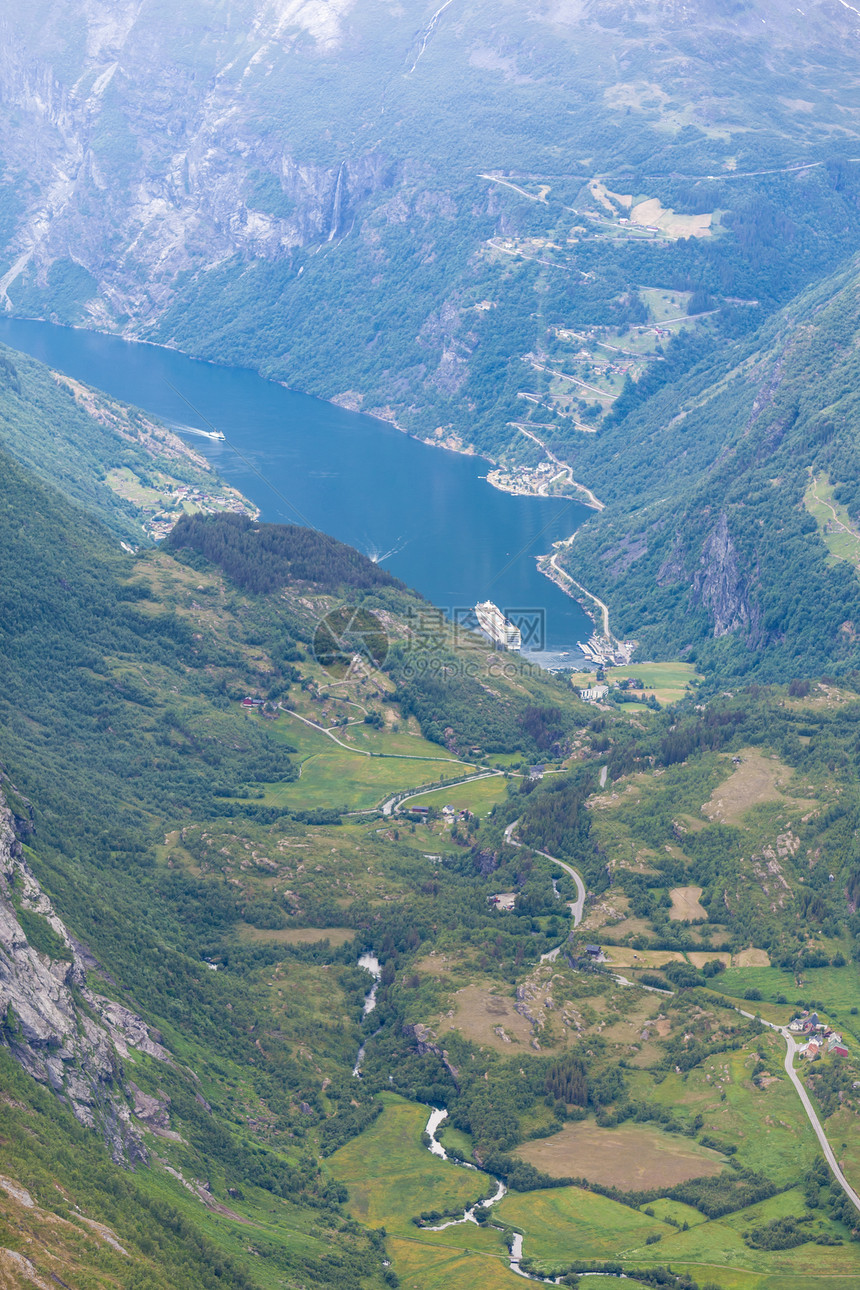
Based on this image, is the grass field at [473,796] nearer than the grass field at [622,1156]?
No

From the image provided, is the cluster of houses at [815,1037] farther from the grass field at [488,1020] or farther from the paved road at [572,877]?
the paved road at [572,877]

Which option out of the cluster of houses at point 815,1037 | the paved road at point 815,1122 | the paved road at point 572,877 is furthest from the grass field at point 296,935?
the cluster of houses at point 815,1037

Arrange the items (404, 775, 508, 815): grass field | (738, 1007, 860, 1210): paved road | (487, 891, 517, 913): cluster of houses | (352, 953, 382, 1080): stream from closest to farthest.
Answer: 1. (738, 1007, 860, 1210): paved road
2. (352, 953, 382, 1080): stream
3. (487, 891, 517, 913): cluster of houses
4. (404, 775, 508, 815): grass field

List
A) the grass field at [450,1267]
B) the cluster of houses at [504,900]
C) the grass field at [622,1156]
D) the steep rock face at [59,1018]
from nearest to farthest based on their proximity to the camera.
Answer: the steep rock face at [59,1018] < the grass field at [450,1267] < the grass field at [622,1156] < the cluster of houses at [504,900]

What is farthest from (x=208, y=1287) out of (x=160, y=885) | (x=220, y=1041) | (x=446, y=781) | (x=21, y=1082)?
(x=446, y=781)

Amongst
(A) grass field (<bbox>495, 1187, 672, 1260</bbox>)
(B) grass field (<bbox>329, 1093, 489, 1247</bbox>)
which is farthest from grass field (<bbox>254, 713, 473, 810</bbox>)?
(A) grass field (<bbox>495, 1187, 672, 1260</bbox>)

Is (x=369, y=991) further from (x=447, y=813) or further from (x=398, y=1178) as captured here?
(x=447, y=813)

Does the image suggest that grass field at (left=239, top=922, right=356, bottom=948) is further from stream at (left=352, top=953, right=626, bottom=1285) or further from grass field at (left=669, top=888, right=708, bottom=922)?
grass field at (left=669, top=888, right=708, bottom=922)
